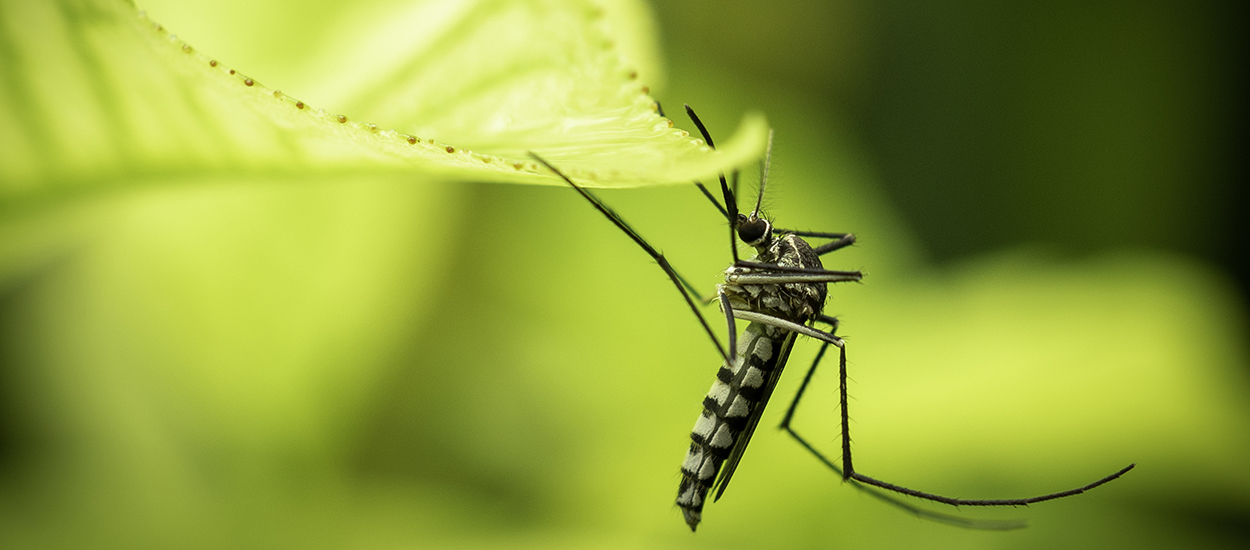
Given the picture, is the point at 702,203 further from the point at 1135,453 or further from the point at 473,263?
the point at 1135,453

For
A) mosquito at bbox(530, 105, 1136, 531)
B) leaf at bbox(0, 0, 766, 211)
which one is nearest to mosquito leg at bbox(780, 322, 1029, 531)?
mosquito at bbox(530, 105, 1136, 531)

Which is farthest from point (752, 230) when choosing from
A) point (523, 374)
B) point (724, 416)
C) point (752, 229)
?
point (523, 374)

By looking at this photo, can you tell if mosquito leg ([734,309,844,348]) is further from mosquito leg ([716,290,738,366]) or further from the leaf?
the leaf

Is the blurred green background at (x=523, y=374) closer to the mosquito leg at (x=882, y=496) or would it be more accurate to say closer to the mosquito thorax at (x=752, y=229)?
the mosquito leg at (x=882, y=496)

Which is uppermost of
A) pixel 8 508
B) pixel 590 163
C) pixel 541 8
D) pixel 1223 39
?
pixel 1223 39

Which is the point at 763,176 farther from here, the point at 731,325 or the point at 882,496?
the point at 882,496

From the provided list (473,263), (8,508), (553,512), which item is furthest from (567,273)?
(8,508)
